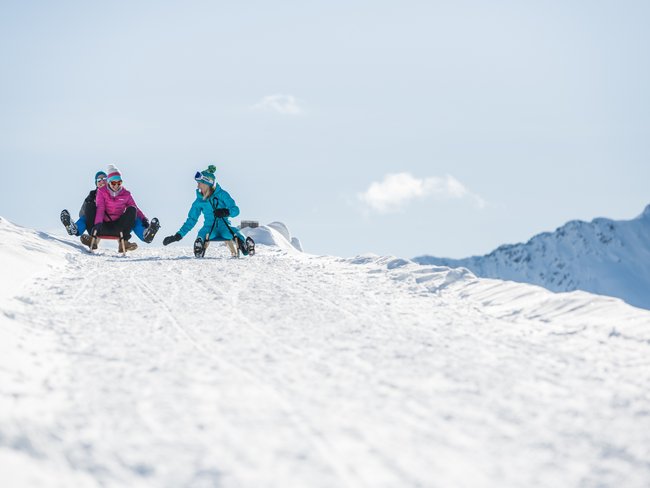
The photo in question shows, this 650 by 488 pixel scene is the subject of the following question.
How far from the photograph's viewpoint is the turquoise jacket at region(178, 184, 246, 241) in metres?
14.9

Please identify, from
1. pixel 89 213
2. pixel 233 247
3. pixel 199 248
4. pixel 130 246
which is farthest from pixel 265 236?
pixel 199 248

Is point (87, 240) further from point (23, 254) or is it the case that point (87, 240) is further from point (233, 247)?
point (23, 254)

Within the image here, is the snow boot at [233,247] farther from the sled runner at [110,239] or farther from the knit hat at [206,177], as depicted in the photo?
the sled runner at [110,239]

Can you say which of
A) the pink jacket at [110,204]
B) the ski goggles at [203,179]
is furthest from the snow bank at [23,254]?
the ski goggles at [203,179]

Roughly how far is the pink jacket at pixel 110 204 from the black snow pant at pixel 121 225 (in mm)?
94

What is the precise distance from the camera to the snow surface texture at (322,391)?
3527 mm

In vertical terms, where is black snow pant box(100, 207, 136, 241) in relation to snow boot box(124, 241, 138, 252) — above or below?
above

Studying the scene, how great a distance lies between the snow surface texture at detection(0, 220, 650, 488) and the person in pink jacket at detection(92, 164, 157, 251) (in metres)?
7.65

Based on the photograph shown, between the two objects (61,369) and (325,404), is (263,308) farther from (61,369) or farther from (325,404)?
(325,404)

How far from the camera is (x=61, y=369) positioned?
16.6 feet

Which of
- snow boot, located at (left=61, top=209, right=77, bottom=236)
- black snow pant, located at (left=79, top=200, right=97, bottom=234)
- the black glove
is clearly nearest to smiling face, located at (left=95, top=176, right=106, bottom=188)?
black snow pant, located at (left=79, top=200, right=97, bottom=234)

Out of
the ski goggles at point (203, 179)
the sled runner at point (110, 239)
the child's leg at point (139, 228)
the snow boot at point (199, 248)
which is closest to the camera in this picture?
the snow boot at point (199, 248)

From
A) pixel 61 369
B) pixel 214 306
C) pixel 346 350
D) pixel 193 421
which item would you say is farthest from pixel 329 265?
pixel 193 421

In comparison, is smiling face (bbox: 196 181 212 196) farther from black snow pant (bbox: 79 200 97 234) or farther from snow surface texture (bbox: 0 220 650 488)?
snow surface texture (bbox: 0 220 650 488)
